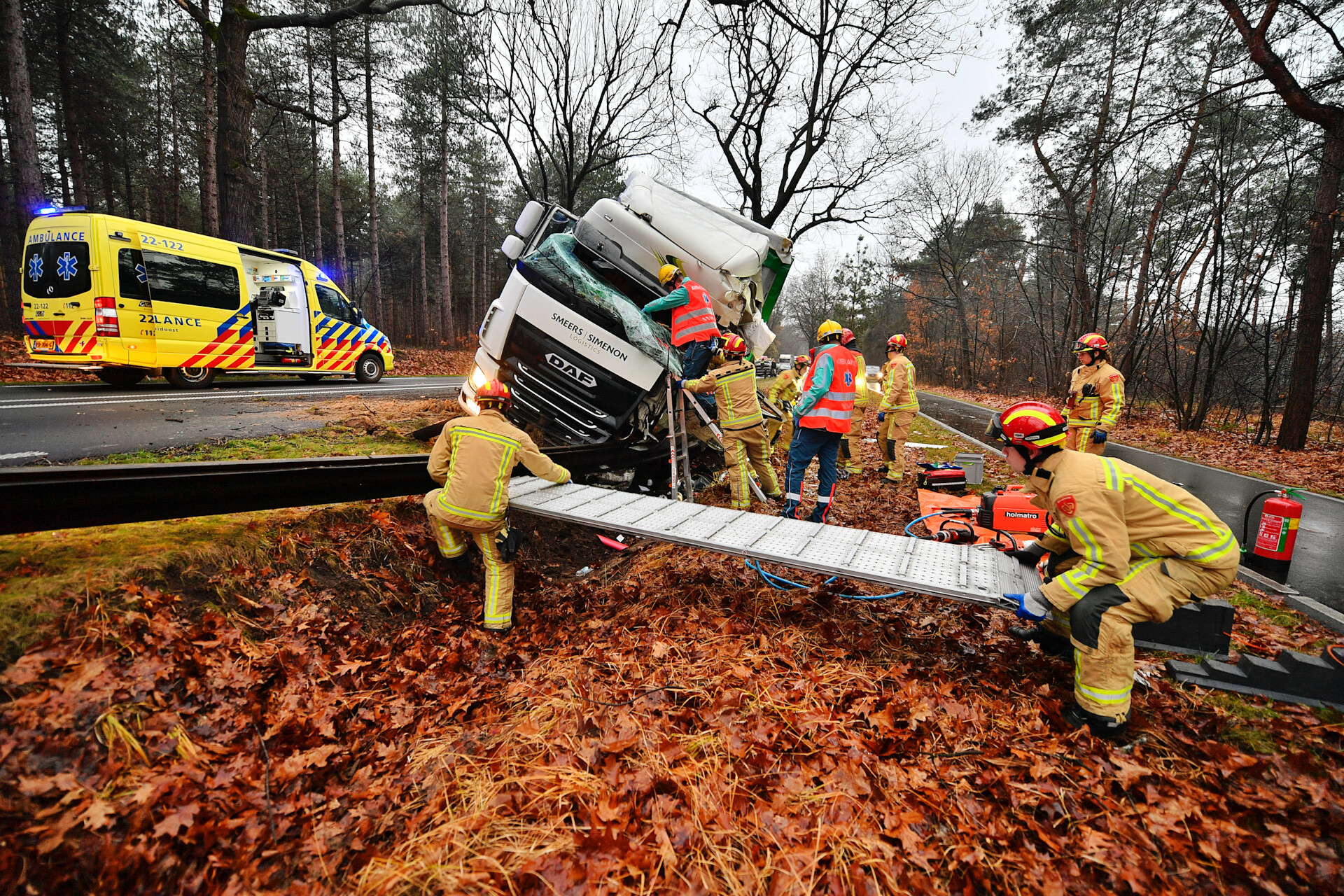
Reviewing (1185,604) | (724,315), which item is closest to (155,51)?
(724,315)

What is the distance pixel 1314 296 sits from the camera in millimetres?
10508

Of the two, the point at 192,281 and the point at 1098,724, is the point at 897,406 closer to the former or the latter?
the point at 1098,724

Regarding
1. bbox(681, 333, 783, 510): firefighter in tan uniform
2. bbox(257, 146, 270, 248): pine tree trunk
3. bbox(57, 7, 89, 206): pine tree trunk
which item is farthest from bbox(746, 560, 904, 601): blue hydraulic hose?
bbox(257, 146, 270, 248): pine tree trunk

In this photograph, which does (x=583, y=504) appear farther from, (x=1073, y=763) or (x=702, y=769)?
(x=1073, y=763)

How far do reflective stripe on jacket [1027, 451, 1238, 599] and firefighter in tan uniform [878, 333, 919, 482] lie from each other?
5361 mm

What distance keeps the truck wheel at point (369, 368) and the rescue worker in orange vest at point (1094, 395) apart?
46.6 feet

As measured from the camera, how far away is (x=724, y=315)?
6359 mm

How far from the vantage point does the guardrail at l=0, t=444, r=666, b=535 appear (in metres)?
2.74

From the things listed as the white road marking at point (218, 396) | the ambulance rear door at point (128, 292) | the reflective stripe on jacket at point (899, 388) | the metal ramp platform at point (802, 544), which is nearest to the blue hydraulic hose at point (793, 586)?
the metal ramp platform at point (802, 544)

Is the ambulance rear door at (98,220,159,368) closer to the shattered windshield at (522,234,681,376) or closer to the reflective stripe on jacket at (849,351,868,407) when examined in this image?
the shattered windshield at (522,234,681,376)

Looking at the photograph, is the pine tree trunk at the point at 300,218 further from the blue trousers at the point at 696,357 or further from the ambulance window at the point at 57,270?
the blue trousers at the point at 696,357

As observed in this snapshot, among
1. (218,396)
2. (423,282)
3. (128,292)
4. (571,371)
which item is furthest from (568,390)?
(423,282)

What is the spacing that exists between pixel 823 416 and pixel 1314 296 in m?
12.7

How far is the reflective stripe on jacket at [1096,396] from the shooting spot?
261 inches
